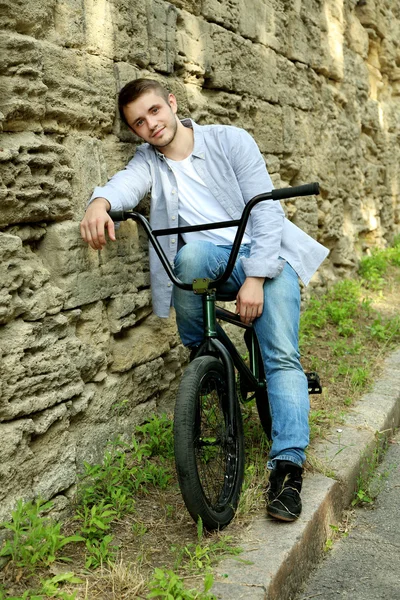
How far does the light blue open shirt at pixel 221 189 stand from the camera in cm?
287

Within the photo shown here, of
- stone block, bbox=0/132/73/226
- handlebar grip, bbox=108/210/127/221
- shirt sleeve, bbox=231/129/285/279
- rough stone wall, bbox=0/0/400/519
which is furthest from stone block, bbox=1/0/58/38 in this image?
shirt sleeve, bbox=231/129/285/279

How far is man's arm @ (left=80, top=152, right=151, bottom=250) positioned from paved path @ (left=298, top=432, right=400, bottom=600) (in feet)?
4.87

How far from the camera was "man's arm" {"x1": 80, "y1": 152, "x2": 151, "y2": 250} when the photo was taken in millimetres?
2648

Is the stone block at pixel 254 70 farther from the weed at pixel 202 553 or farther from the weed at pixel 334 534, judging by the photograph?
the weed at pixel 202 553

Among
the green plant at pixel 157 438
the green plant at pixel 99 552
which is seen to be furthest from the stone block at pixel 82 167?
the green plant at pixel 99 552

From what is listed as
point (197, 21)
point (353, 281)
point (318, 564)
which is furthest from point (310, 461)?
point (353, 281)

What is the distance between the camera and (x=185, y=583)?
217 centimetres

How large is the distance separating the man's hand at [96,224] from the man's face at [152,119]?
438 millimetres

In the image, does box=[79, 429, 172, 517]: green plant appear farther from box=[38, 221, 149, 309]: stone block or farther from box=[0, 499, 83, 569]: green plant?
box=[38, 221, 149, 309]: stone block

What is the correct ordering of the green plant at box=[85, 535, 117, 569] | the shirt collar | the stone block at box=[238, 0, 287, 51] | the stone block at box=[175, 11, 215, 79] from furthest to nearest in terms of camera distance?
1. the stone block at box=[238, 0, 287, 51]
2. the stone block at box=[175, 11, 215, 79]
3. the shirt collar
4. the green plant at box=[85, 535, 117, 569]

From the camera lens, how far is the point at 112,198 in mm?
2760

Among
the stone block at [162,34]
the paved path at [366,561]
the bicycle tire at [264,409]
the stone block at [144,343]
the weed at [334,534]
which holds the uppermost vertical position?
the stone block at [162,34]

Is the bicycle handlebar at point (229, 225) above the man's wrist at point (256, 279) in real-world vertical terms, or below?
above

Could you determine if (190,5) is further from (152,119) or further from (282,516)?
(282,516)
